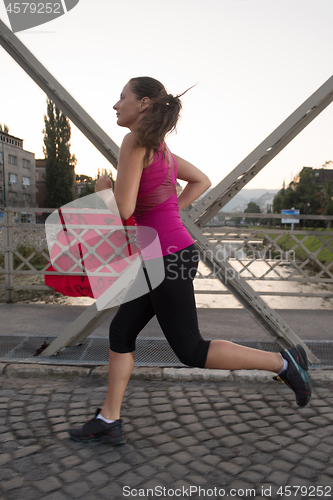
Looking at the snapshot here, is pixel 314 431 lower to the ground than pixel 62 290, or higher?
lower

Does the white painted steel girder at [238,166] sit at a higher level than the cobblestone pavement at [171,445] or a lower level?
higher

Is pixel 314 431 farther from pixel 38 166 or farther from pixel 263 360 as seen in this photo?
pixel 38 166

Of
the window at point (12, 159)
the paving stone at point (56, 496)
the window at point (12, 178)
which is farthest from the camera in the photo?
the window at point (12, 159)

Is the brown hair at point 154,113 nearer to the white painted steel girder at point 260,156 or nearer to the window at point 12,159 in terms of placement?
the white painted steel girder at point 260,156

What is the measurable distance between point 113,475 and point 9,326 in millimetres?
3223

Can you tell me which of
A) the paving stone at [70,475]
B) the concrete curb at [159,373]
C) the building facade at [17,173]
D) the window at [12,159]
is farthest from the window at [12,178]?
the paving stone at [70,475]

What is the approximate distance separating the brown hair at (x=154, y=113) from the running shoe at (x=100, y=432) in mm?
1472

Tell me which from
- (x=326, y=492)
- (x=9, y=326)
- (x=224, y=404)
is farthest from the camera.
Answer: (x=9, y=326)

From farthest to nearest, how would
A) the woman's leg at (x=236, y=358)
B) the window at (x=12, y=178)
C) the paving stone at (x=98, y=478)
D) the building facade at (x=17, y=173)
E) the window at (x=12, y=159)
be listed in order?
the window at (x=12, y=159) < the window at (x=12, y=178) < the building facade at (x=17, y=173) < the woman's leg at (x=236, y=358) < the paving stone at (x=98, y=478)

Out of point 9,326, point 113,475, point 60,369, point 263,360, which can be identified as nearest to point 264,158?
point 263,360

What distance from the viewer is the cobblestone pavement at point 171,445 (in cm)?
204

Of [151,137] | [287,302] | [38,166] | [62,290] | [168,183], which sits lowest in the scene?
[287,302]

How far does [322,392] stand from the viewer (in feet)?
10.9

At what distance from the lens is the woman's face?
2.30 metres
